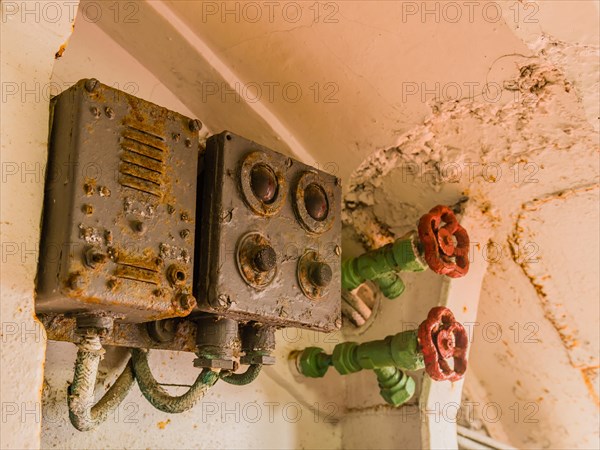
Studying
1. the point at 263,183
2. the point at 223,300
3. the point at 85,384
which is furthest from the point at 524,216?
the point at 85,384

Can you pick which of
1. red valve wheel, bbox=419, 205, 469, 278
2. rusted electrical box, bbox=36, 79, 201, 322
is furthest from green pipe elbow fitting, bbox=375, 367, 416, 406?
rusted electrical box, bbox=36, 79, 201, 322

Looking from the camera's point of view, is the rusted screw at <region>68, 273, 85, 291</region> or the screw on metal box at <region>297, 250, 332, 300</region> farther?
the screw on metal box at <region>297, 250, 332, 300</region>

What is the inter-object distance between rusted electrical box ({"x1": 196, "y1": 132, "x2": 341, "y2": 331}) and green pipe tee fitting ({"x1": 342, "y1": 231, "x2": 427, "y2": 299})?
18 centimetres

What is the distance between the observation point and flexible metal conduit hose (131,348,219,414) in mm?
1136

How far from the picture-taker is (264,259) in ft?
3.51

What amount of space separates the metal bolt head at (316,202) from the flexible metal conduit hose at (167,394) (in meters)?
0.34

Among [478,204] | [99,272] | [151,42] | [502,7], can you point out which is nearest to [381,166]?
[478,204]

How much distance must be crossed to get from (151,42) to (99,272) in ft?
2.03

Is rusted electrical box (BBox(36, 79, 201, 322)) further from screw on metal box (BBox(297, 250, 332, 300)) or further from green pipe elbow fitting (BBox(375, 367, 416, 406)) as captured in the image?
green pipe elbow fitting (BBox(375, 367, 416, 406))

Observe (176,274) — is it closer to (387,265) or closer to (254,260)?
(254,260)

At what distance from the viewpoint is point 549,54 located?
1.18 m

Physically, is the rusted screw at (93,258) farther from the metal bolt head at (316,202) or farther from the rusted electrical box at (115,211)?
the metal bolt head at (316,202)

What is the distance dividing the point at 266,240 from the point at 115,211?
0.29 meters

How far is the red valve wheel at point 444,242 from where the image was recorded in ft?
4.34
